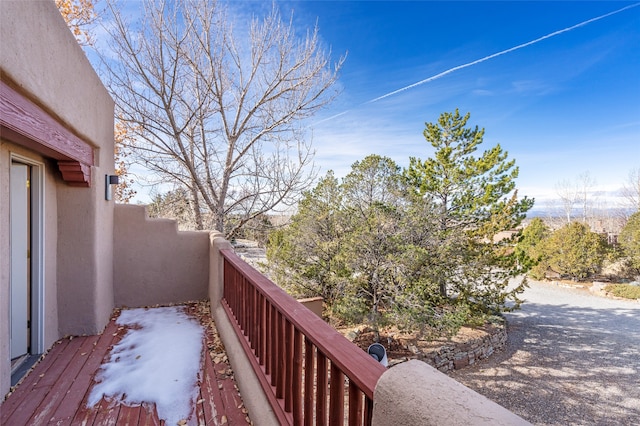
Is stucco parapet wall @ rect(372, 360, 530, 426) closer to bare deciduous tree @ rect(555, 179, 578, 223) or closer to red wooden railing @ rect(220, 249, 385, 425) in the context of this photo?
red wooden railing @ rect(220, 249, 385, 425)

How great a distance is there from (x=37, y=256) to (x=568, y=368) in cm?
1100

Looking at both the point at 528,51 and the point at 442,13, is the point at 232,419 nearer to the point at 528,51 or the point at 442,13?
the point at 442,13

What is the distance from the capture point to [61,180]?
322 cm

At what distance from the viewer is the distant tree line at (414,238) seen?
24.0ft

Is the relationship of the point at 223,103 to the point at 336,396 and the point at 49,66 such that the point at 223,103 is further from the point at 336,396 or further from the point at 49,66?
the point at 336,396

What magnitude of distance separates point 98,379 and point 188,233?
8.03 ft

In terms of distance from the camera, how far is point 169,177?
26.6ft

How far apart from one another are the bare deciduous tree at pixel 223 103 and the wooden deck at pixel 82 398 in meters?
5.22

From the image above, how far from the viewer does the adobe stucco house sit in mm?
975

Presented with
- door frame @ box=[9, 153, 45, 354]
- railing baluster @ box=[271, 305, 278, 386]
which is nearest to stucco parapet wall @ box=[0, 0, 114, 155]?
door frame @ box=[9, 153, 45, 354]

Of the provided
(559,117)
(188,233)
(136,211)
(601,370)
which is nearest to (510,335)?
(601,370)

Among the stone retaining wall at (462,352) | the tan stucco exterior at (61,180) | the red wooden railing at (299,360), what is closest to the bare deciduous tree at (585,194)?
the stone retaining wall at (462,352)

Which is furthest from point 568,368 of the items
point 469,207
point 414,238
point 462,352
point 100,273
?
point 100,273

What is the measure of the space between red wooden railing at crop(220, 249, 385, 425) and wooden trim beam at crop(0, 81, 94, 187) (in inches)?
67.2
